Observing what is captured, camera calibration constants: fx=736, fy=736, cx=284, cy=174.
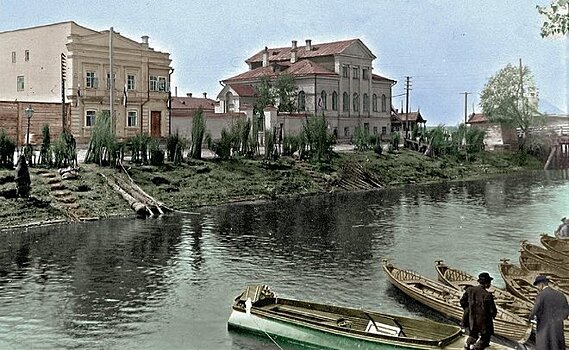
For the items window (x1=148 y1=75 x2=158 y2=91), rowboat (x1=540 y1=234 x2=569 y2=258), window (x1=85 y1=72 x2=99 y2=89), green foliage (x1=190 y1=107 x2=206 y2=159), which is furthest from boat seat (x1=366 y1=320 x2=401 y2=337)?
window (x1=148 y1=75 x2=158 y2=91)

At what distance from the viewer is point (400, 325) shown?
16.7 meters

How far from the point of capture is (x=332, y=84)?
82.6 m

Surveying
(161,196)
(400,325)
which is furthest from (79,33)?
(400,325)

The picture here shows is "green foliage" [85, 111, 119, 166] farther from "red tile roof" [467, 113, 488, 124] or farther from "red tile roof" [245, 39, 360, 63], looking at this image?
"red tile roof" [467, 113, 488, 124]

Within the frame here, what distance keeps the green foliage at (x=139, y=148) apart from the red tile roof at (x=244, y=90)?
3205cm

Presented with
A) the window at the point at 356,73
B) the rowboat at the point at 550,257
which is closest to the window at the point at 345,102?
the window at the point at 356,73

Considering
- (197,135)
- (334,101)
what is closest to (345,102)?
(334,101)

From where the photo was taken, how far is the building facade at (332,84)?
8156 centimetres

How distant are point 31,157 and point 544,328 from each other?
38.1m

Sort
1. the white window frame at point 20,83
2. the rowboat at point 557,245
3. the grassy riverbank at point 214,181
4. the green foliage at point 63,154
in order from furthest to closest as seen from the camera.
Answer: the white window frame at point 20,83, the green foliage at point 63,154, the grassy riverbank at point 214,181, the rowboat at point 557,245

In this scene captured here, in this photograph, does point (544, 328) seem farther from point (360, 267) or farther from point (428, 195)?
point (428, 195)

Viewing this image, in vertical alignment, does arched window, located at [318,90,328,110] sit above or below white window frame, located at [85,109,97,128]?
above

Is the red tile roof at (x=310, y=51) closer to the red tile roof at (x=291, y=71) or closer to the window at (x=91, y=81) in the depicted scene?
the red tile roof at (x=291, y=71)

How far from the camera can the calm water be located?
19.7 m
